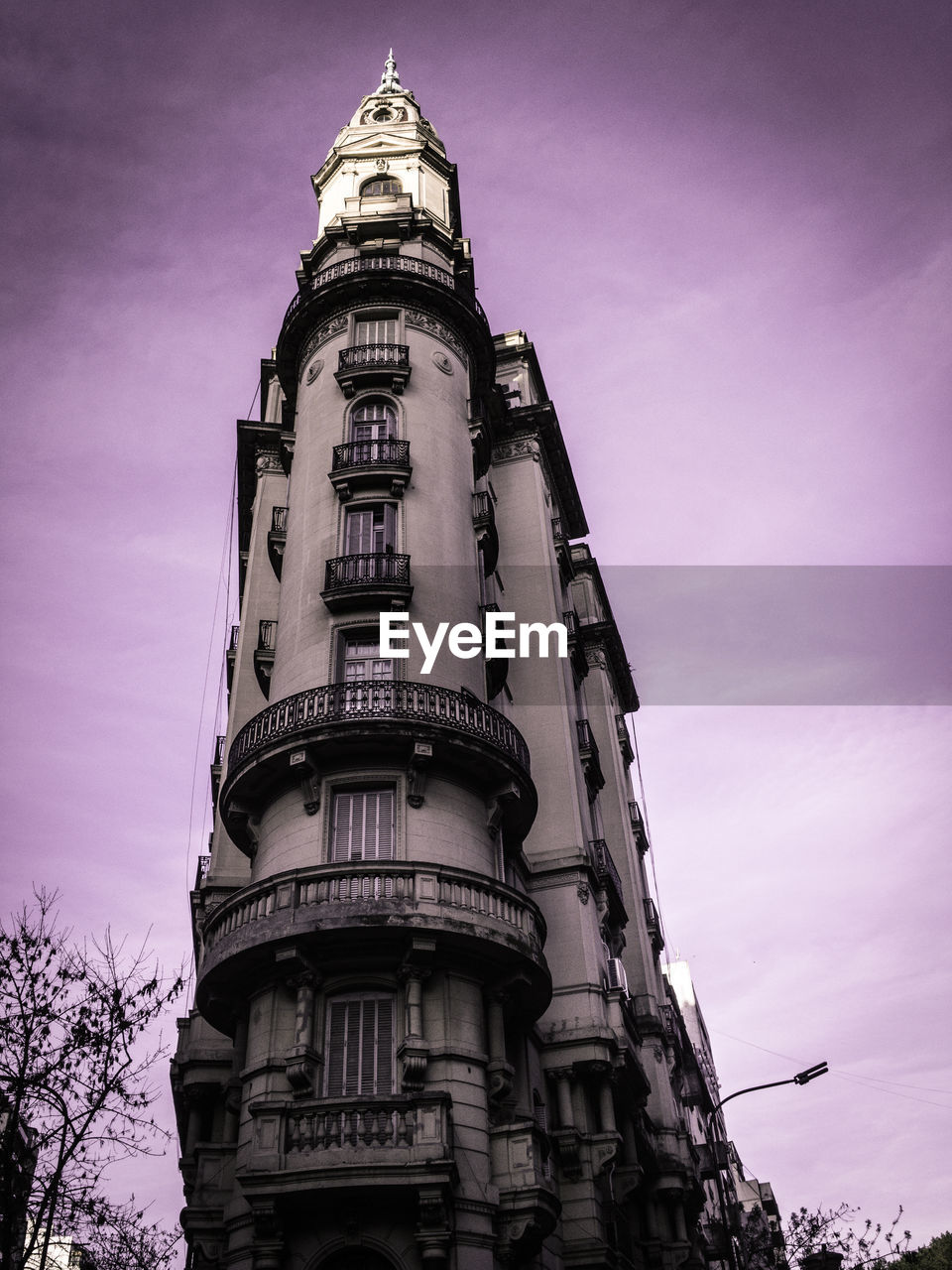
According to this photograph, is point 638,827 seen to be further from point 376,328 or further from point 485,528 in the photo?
point 376,328

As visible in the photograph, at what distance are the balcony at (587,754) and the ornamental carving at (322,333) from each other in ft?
55.1

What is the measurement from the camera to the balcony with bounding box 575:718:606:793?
41844mm

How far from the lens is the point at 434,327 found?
40.6 metres

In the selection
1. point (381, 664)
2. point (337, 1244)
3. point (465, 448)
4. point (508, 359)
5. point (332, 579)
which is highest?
point (508, 359)

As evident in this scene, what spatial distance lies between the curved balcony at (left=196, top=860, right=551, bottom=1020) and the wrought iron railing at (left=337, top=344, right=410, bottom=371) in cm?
1885

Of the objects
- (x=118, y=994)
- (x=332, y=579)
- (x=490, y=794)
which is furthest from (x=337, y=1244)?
(x=332, y=579)

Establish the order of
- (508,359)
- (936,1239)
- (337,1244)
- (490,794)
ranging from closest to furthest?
1. (337,1244)
2. (490,794)
3. (508,359)
4. (936,1239)

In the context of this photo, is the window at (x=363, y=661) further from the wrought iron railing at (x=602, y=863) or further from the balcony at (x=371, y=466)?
the wrought iron railing at (x=602, y=863)

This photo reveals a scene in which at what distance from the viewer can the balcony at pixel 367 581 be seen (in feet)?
105

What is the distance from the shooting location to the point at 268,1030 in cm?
2531

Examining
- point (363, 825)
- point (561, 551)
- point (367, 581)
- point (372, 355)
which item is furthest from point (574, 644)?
point (363, 825)

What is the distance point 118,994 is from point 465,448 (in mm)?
20816

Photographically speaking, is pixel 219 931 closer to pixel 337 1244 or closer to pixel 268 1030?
pixel 268 1030

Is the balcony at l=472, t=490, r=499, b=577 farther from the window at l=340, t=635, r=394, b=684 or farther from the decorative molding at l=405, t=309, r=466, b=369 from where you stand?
the window at l=340, t=635, r=394, b=684
